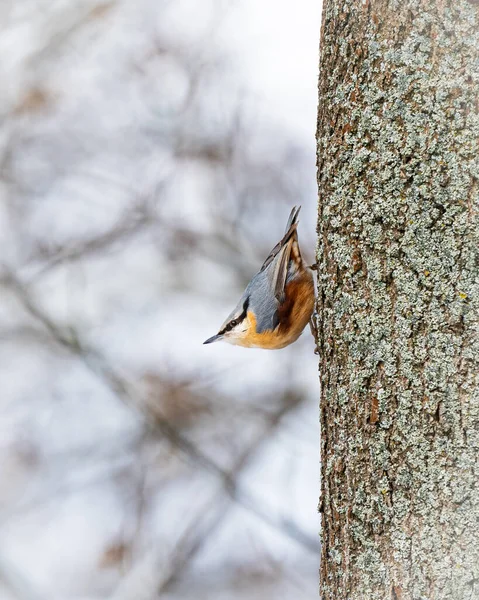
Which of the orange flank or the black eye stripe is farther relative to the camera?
the black eye stripe

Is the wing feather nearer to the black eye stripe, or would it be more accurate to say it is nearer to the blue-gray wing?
the blue-gray wing

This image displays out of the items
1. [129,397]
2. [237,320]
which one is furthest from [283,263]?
[129,397]

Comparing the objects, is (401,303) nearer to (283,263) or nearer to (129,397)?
(283,263)

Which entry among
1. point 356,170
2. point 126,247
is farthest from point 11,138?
point 356,170

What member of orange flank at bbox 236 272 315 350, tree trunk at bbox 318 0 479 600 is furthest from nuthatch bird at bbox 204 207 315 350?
tree trunk at bbox 318 0 479 600

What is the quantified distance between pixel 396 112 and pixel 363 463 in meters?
0.65

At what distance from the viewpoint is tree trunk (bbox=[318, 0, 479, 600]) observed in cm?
98

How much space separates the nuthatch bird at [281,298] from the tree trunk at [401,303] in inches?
55.1

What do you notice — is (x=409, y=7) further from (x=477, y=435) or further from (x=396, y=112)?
(x=477, y=435)

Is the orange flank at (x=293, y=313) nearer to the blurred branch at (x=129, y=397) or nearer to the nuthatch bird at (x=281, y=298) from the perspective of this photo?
the nuthatch bird at (x=281, y=298)

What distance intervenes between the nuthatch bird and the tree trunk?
1400mm

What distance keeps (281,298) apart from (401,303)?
157cm

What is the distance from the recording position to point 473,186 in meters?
0.99

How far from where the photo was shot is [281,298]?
8.64ft
